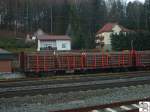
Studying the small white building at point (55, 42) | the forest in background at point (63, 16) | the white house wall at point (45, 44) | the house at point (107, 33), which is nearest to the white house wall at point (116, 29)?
the house at point (107, 33)

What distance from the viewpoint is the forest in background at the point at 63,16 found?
325ft

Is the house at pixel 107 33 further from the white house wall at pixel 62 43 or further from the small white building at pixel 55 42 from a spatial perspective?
the small white building at pixel 55 42

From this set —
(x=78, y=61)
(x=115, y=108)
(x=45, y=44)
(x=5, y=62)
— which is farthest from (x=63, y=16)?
(x=115, y=108)

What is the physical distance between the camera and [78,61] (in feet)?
112

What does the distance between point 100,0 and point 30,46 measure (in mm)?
45562

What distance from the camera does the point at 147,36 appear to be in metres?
62.4

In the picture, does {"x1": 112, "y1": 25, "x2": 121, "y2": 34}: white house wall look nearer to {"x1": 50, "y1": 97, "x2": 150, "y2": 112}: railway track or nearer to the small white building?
the small white building

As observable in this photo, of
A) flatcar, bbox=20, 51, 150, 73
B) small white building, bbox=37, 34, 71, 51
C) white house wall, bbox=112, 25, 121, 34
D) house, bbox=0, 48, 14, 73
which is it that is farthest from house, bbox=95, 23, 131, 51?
house, bbox=0, 48, 14, 73

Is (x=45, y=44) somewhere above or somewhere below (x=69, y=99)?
above

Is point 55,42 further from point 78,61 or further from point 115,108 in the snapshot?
point 115,108

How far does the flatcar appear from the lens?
3203 cm

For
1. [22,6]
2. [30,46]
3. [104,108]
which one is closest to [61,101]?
[104,108]

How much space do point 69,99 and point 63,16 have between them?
303 ft

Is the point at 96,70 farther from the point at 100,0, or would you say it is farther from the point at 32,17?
the point at 100,0
